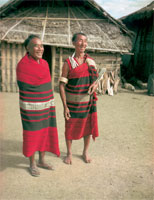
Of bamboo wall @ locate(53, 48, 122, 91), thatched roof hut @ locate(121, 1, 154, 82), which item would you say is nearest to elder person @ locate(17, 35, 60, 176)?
bamboo wall @ locate(53, 48, 122, 91)

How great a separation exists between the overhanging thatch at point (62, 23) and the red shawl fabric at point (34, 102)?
5090 mm

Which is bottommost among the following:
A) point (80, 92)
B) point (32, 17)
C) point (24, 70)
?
Result: point (80, 92)

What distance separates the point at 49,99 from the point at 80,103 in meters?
0.45

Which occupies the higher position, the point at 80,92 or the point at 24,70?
the point at 24,70

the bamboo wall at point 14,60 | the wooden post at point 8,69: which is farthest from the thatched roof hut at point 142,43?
the wooden post at point 8,69

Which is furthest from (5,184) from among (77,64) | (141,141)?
(141,141)

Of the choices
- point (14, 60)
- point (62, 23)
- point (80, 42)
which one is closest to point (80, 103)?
point (80, 42)

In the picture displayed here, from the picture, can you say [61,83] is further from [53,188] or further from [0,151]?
[0,151]

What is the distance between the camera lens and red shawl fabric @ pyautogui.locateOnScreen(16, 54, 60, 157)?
8.11 ft

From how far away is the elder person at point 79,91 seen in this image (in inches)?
109

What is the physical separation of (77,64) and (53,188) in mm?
1546

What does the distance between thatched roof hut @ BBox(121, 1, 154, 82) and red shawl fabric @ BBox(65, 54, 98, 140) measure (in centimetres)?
787

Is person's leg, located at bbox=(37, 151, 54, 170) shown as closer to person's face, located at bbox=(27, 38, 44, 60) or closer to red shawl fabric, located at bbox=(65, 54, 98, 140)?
red shawl fabric, located at bbox=(65, 54, 98, 140)

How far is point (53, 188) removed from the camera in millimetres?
2523
